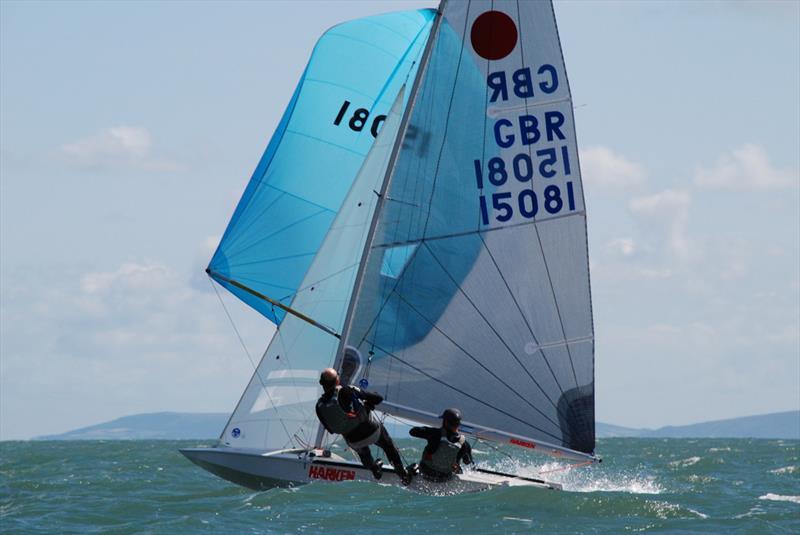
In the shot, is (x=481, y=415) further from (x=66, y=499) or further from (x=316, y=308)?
(x=66, y=499)

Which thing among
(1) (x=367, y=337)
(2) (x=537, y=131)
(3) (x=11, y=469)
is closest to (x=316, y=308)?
(1) (x=367, y=337)

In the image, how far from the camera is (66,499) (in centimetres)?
1870

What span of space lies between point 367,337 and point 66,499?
16.7ft

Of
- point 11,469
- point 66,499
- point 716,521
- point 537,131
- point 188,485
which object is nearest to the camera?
point 716,521

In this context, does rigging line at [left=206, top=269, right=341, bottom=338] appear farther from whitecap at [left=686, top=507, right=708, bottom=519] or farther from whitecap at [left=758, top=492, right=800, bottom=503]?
whitecap at [left=758, top=492, right=800, bottom=503]

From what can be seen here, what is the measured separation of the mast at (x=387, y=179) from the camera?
1706cm

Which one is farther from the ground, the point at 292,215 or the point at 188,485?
the point at 292,215

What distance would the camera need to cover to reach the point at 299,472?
55.1 feet

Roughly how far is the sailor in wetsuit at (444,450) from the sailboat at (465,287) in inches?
21.4

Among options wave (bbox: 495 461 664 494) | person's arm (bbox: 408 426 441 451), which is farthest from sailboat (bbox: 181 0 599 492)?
wave (bbox: 495 461 664 494)

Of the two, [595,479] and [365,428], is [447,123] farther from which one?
[595,479]

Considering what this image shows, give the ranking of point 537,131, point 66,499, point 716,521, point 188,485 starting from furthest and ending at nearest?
point 188,485, point 66,499, point 537,131, point 716,521

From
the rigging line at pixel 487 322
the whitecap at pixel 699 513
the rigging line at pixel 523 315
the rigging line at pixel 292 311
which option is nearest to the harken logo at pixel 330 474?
the rigging line at pixel 292 311

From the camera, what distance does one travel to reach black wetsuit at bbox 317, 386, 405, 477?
588 inches
